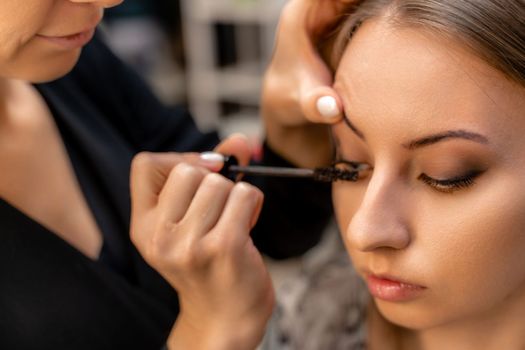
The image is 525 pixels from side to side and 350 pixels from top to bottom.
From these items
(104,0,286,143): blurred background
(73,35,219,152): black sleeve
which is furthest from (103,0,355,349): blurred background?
(73,35,219,152): black sleeve

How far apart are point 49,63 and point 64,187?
0.24 meters

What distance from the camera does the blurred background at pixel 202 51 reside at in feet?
10.1

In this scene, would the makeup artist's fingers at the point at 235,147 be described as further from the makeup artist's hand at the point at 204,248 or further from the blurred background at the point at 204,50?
the blurred background at the point at 204,50

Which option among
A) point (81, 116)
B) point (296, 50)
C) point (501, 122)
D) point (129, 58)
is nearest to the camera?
point (501, 122)

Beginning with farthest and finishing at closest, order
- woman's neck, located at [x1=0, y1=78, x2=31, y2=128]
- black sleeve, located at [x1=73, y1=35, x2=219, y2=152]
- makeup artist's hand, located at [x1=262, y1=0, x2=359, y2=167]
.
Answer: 1. black sleeve, located at [x1=73, y1=35, x2=219, y2=152]
2. woman's neck, located at [x1=0, y1=78, x2=31, y2=128]
3. makeup artist's hand, located at [x1=262, y1=0, x2=359, y2=167]

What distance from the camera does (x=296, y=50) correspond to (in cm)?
90

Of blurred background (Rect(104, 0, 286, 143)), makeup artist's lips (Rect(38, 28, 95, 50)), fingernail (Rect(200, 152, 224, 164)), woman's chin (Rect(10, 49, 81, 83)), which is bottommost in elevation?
blurred background (Rect(104, 0, 286, 143))

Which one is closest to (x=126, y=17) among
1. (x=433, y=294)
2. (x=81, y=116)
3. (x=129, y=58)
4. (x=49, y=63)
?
(x=129, y=58)

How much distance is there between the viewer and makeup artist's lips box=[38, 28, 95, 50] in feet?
2.55

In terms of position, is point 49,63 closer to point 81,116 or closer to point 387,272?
point 81,116

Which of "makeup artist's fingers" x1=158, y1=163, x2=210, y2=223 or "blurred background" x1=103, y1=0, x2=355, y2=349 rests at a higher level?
"makeup artist's fingers" x1=158, y1=163, x2=210, y2=223

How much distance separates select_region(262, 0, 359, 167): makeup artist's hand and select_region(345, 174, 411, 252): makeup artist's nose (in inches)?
4.3

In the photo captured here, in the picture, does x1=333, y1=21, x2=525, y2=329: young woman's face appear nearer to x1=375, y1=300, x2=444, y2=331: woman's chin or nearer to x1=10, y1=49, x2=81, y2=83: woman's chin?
x1=375, y1=300, x2=444, y2=331: woman's chin

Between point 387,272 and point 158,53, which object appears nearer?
point 387,272
